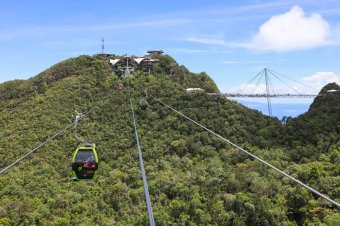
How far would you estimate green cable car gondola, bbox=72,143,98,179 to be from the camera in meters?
13.2

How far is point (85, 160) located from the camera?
1326 centimetres

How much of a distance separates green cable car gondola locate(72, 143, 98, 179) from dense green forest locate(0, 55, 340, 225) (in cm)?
1133

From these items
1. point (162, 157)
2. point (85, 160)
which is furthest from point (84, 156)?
point (162, 157)

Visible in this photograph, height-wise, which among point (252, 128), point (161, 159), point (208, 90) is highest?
point (208, 90)

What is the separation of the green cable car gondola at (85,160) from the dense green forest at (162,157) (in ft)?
37.2

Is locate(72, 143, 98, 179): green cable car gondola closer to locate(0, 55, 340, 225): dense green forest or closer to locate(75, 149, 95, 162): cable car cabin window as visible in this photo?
locate(75, 149, 95, 162): cable car cabin window

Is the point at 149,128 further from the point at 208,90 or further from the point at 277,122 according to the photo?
the point at 208,90

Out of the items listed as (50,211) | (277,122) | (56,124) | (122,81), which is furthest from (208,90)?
(50,211)

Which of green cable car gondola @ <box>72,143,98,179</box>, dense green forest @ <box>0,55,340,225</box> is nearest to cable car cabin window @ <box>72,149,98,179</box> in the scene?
green cable car gondola @ <box>72,143,98,179</box>

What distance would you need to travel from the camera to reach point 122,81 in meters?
49.7

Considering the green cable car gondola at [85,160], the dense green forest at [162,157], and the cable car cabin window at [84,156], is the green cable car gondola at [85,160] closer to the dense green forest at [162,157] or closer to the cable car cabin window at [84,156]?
the cable car cabin window at [84,156]

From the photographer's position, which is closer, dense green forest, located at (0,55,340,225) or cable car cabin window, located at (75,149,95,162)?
cable car cabin window, located at (75,149,95,162)

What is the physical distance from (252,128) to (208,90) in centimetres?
1733

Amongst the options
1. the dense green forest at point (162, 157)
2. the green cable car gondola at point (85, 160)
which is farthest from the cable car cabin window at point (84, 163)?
the dense green forest at point (162, 157)
